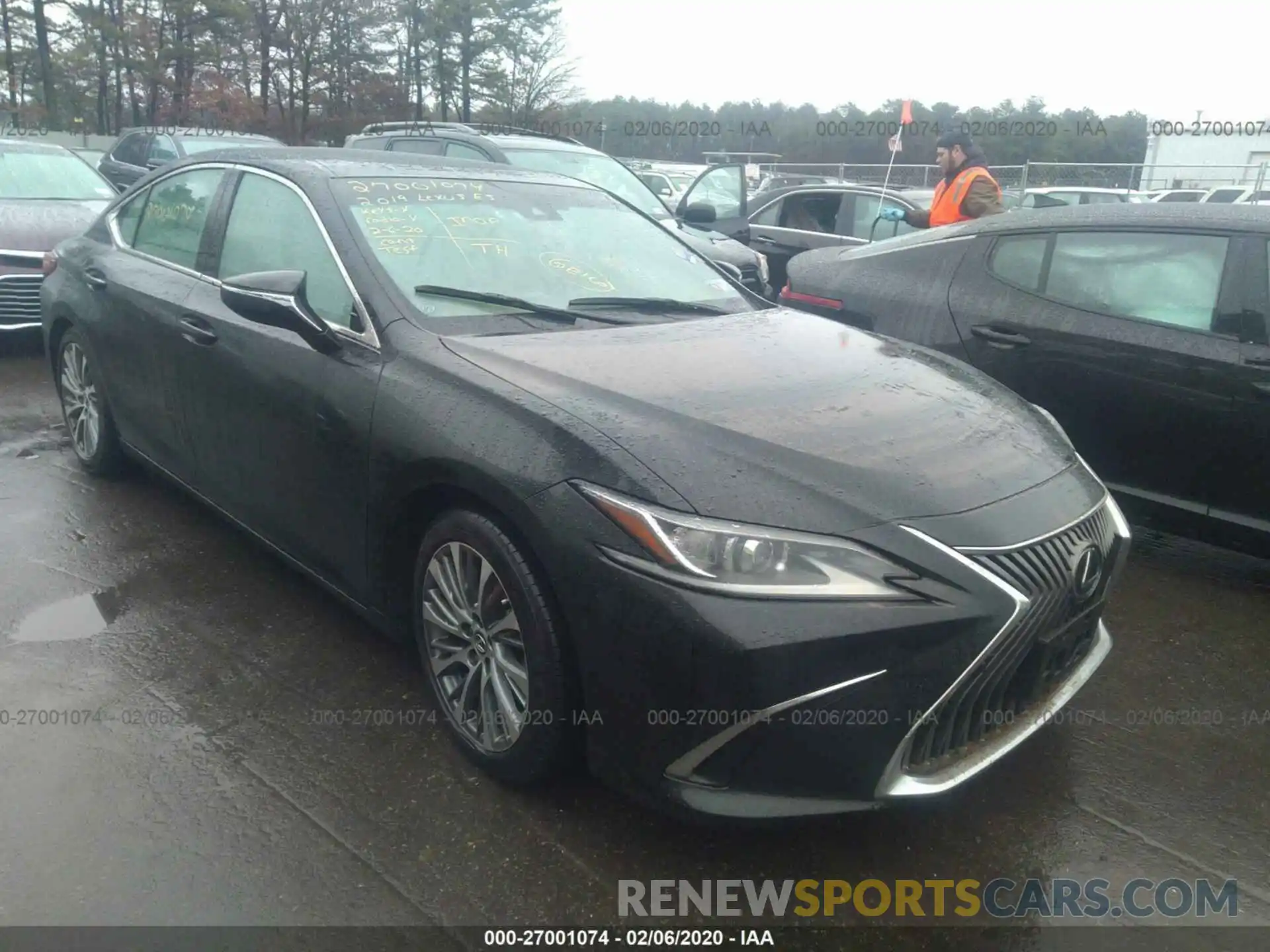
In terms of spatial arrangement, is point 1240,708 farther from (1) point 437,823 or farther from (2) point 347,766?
(2) point 347,766

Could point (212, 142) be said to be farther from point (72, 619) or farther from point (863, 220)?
point (72, 619)

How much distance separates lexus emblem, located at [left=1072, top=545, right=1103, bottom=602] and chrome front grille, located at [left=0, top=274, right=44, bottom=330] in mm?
7571

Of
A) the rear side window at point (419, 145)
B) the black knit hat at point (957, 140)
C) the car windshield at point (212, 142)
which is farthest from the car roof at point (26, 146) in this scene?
the black knit hat at point (957, 140)

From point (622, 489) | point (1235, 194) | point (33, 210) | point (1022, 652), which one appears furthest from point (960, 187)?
point (1235, 194)

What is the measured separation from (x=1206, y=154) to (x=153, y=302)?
28414mm

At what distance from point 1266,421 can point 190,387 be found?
13.4 feet

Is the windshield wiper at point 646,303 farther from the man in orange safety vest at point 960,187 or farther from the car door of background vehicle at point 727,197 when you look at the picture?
the car door of background vehicle at point 727,197

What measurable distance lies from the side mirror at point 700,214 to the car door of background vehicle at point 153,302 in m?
4.60

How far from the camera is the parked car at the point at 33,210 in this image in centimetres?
762

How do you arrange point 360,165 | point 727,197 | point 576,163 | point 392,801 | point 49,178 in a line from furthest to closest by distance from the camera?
point 727,197 → point 576,163 → point 49,178 → point 360,165 → point 392,801

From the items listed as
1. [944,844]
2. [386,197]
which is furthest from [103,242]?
[944,844]

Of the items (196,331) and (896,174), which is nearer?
(196,331)

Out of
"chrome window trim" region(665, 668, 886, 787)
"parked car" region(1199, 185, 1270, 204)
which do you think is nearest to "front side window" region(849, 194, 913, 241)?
"chrome window trim" region(665, 668, 886, 787)

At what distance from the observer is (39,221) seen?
7945 mm
